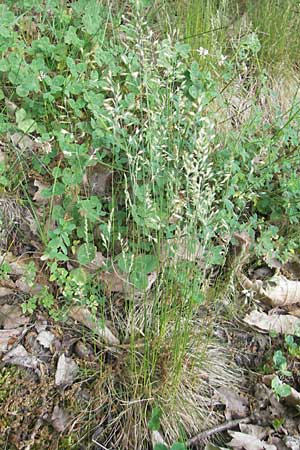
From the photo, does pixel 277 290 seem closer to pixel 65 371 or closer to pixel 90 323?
pixel 90 323

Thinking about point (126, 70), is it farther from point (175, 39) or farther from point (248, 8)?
point (248, 8)

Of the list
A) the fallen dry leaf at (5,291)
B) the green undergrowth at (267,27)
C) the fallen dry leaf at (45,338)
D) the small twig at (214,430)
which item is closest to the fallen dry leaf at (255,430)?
the small twig at (214,430)

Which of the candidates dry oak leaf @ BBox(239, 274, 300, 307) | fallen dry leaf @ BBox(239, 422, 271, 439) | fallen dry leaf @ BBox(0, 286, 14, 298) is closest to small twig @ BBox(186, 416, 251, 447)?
fallen dry leaf @ BBox(239, 422, 271, 439)

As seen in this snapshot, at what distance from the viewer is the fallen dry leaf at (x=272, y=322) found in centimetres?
218

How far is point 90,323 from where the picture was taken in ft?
6.62

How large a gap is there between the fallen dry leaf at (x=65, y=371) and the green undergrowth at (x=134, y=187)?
0.14 metres

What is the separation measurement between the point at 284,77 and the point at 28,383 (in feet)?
7.58

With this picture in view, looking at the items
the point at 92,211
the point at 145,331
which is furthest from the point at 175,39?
the point at 145,331

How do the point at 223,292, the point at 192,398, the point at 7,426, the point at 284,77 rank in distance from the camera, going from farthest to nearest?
the point at 284,77
the point at 223,292
the point at 192,398
the point at 7,426

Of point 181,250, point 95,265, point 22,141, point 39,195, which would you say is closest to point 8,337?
point 95,265

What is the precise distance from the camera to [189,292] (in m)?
1.80

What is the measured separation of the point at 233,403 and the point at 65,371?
0.66m

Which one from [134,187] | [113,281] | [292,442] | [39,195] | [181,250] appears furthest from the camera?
[39,195]

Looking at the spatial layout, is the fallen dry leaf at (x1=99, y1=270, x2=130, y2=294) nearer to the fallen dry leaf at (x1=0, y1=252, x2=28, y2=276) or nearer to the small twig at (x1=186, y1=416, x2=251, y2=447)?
the fallen dry leaf at (x1=0, y1=252, x2=28, y2=276)
